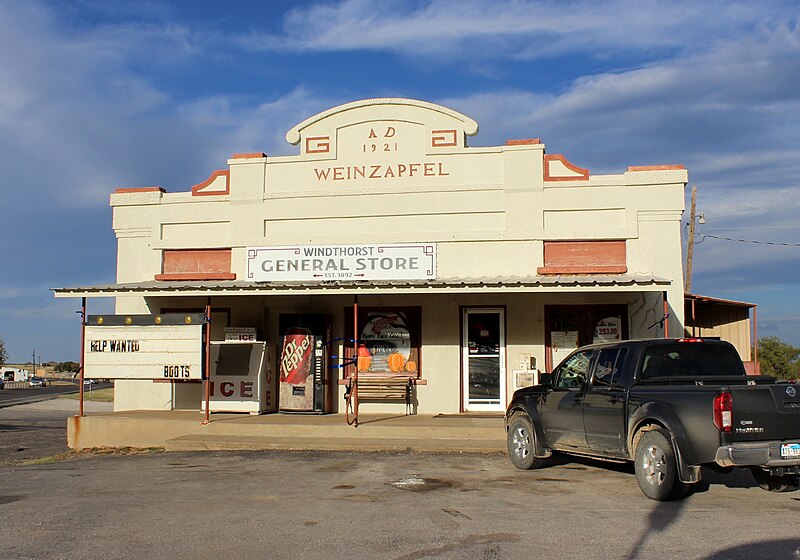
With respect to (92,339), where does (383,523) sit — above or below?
below

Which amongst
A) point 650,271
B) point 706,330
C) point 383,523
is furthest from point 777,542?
point 706,330

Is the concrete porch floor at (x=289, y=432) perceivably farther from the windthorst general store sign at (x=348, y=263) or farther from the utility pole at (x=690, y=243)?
the utility pole at (x=690, y=243)

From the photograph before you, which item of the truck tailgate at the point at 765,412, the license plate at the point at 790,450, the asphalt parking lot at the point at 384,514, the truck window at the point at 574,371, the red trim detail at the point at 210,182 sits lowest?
the asphalt parking lot at the point at 384,514

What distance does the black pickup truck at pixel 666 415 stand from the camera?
8.25m

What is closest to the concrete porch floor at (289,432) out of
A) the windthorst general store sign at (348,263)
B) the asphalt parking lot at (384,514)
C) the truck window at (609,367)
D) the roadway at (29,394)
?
the asphalt parking lot at (384,514)

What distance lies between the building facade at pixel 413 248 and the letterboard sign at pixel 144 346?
553 mm

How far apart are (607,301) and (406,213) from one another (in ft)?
14.7

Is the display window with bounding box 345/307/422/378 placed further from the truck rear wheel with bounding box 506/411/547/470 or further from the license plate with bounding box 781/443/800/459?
the license plate with bounding box 781/443/800/459

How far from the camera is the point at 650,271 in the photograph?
15977 millimetres

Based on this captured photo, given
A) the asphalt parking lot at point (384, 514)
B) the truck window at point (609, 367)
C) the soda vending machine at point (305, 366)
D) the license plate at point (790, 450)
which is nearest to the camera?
the asphalt parking lot at point (384, 514)

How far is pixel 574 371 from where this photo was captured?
10.8m

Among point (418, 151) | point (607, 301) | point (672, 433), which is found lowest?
point (672, 433)

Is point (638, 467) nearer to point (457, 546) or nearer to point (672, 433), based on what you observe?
point (672, 433)

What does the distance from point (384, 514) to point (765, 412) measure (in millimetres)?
4026
